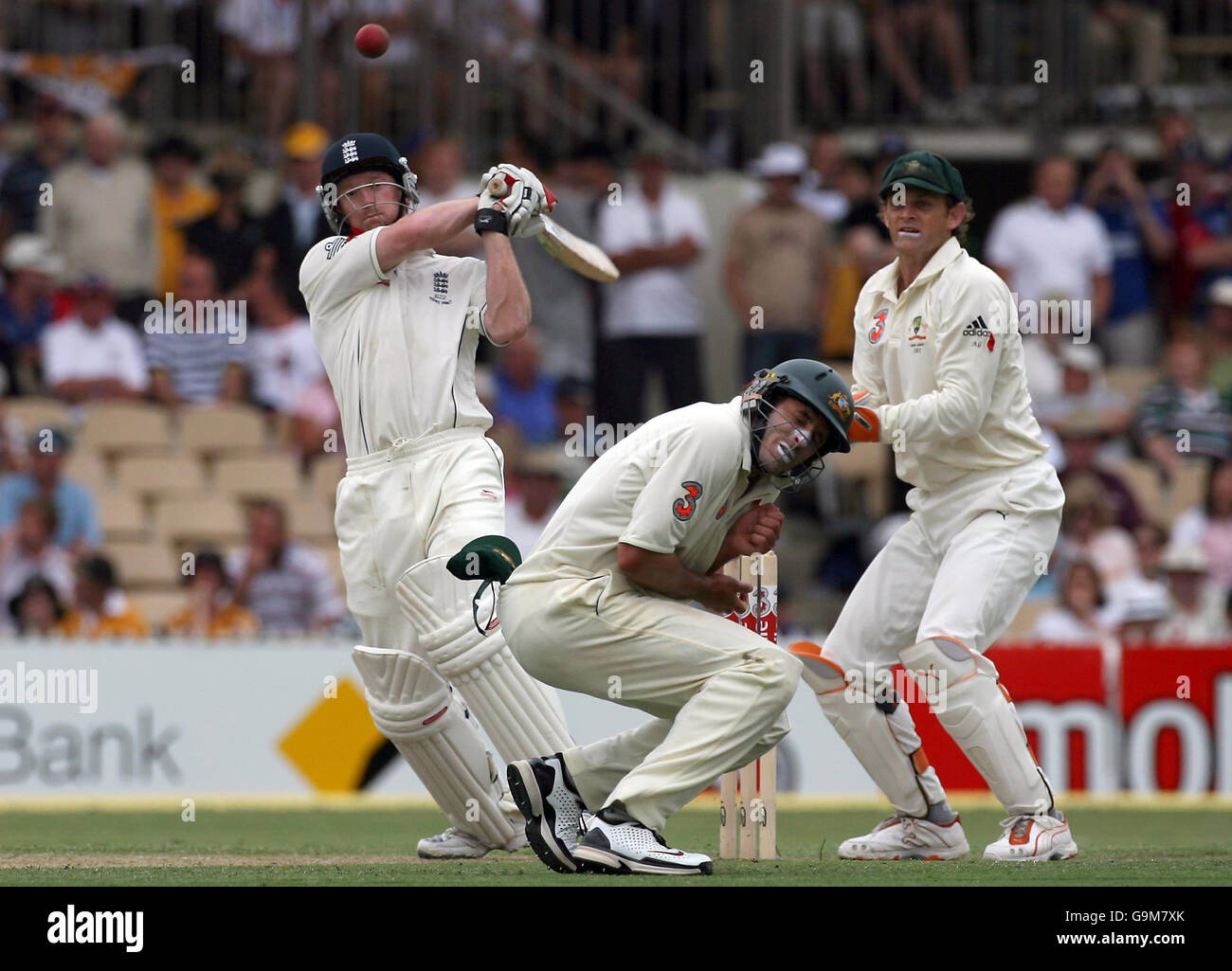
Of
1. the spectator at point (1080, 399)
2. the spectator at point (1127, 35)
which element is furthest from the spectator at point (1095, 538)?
the spectator at point (1127, 35)

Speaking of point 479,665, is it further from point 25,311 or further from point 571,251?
point 25,311

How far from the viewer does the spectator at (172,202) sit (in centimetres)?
1466

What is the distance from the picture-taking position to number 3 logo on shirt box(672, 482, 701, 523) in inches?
256

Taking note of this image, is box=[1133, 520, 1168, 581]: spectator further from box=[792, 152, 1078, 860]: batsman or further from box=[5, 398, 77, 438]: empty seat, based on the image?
box=[5, 398, 77, 438]: empty seat

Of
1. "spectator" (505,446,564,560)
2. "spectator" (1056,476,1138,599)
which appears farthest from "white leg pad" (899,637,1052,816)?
"spectator" (1056,476,1138,599)

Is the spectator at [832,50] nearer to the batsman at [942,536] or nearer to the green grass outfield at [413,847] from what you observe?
the green grass outfield at [413,847]

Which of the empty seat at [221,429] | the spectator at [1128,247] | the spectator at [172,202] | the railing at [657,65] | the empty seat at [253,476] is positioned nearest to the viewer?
the empty seat at [253,476]

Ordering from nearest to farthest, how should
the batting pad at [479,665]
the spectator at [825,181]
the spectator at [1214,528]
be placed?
the batting pad at [479,665], the spectator at [1214,528], the spectator at [825,181]

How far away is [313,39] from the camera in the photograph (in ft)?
50.6

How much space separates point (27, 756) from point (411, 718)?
15.5 ft

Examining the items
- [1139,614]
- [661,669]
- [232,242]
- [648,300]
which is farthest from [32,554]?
[661,669]

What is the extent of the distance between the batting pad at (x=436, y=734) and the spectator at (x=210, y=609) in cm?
503

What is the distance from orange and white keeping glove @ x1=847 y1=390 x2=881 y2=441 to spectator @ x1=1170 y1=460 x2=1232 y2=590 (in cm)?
640

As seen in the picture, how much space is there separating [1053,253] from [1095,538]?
7.49 ft
